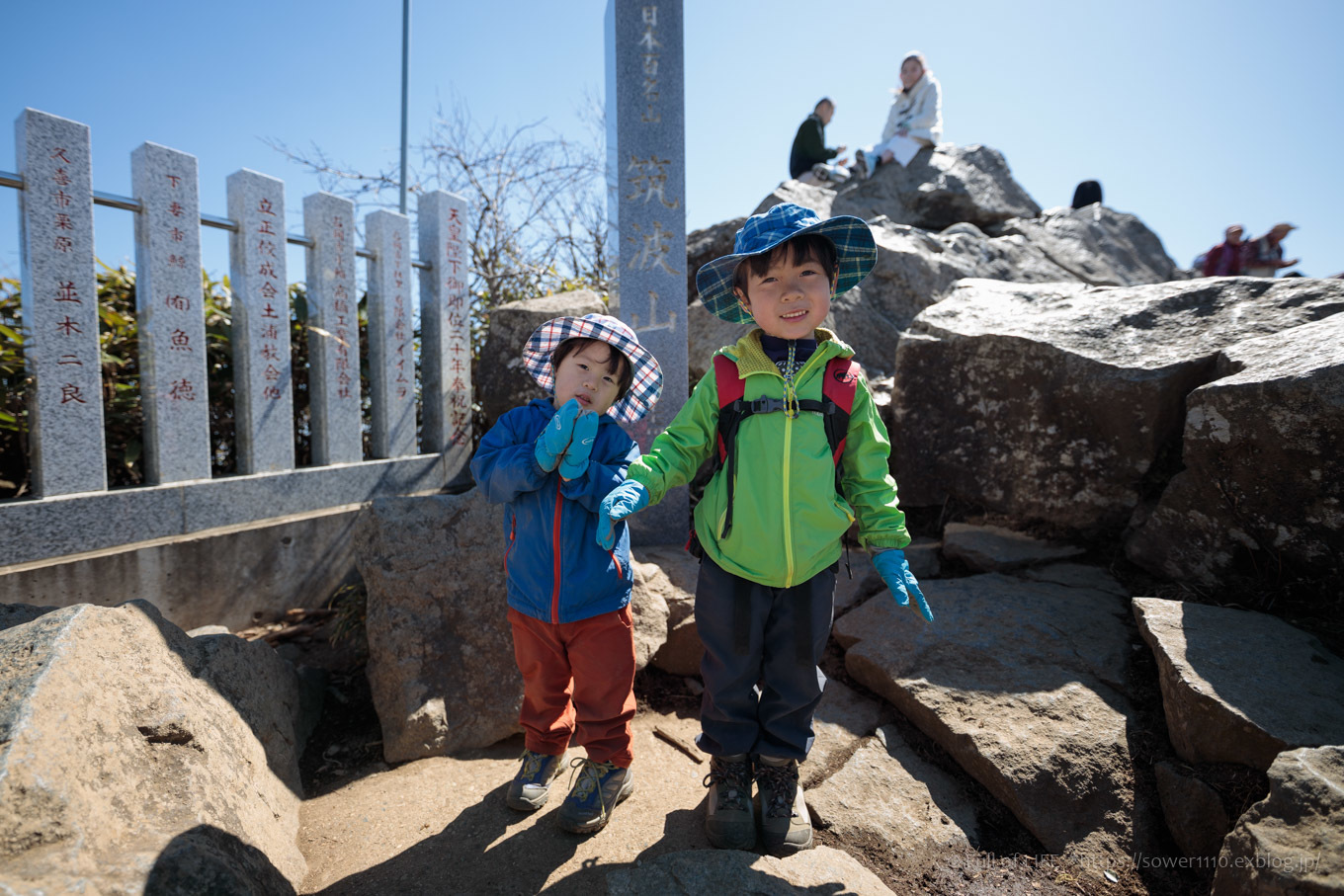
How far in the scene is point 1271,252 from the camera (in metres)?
7.11

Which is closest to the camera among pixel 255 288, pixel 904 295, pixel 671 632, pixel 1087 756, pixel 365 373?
pixel 1087 756

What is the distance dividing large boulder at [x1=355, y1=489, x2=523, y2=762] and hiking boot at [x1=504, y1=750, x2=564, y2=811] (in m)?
0.50

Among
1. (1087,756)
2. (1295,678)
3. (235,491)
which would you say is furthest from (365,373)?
(1295,678)

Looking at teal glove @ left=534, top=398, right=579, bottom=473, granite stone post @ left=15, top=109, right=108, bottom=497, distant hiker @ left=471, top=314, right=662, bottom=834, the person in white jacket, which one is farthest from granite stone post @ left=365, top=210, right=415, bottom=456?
the person in white jacket

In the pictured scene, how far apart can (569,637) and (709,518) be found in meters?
0.65

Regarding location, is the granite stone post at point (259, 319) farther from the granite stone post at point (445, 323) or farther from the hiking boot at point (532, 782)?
the hiking boot at point (532, 782)

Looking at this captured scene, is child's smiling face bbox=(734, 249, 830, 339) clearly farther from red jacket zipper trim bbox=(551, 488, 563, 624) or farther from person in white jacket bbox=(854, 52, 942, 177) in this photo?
person in white jacket bbox=(854, 52, 942, 177)

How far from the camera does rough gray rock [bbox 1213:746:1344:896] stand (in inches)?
62.1

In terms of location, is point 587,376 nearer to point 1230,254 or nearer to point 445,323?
point 445,323

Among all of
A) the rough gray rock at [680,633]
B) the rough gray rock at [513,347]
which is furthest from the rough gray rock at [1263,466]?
the rough gray rock at [513,347]

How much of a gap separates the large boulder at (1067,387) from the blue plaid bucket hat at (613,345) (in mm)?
1970

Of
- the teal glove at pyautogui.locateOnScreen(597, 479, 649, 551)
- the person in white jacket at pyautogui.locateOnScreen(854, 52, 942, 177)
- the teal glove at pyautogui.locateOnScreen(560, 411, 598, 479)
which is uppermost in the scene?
the person in white jacket at pyautogui.locateOnScreen(854, 52, 942, 177)

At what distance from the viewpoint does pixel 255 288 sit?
4.13 m

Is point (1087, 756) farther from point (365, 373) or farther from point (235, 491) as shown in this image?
point (365, 373)
